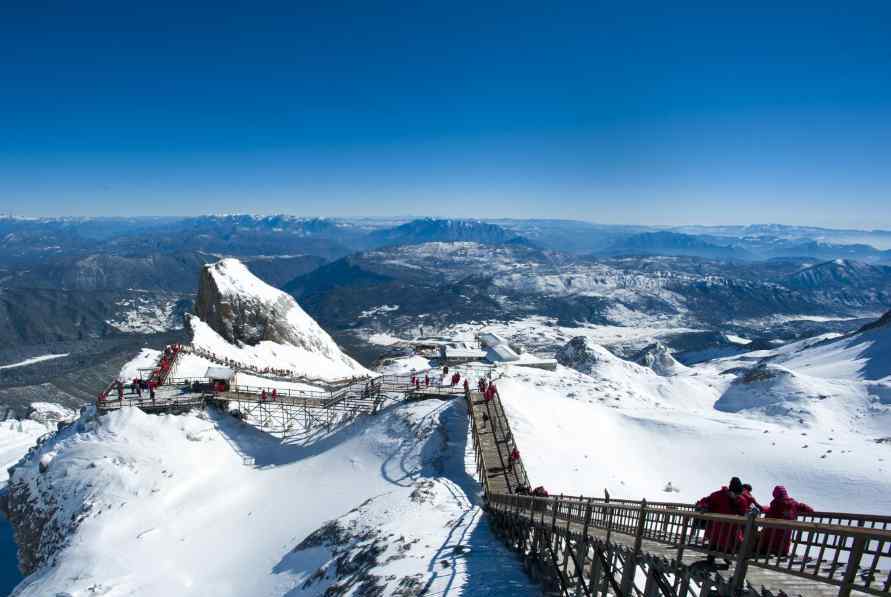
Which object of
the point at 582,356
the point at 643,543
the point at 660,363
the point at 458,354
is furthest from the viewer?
the point at 660,363

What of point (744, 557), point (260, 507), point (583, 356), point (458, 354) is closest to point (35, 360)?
point (458, 354)

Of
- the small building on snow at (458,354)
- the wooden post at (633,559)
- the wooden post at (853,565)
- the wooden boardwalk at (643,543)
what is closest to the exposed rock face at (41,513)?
the wooden boardwalk at (643,543)

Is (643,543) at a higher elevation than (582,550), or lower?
higher

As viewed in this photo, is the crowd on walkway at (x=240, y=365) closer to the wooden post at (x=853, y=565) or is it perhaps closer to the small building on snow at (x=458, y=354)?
the small building on snow at (x=458, y=354)

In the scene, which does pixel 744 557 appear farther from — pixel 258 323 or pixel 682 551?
pixel 258 323

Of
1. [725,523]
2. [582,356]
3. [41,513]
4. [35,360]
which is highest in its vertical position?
[725,523]

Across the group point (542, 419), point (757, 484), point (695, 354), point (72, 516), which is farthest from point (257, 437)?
point (695, 354)

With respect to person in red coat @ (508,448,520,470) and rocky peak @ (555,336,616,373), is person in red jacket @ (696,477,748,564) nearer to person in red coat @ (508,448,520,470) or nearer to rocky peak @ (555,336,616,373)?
person in red coat @ (508,448,520,470)

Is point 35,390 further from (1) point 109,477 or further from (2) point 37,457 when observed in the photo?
(1) point 109,477
